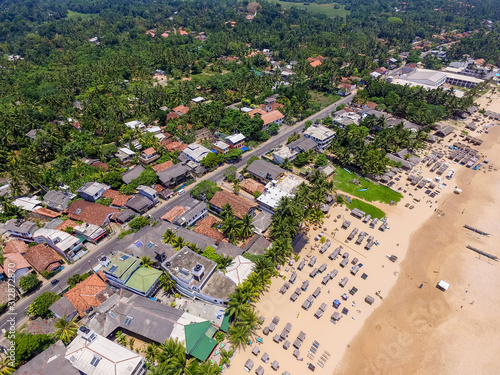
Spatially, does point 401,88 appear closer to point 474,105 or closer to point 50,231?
point 474,105

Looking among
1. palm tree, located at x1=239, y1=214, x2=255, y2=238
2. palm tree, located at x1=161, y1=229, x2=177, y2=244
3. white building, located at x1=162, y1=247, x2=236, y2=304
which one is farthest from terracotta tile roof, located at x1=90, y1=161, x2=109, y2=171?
palm tree, located at x1=239, y1=214, x2=255, y2=238

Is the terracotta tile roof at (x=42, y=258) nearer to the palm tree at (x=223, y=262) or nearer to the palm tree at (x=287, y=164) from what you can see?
the palm tree at (x=223, y=262)

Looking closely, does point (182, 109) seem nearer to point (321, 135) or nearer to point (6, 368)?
point (321, 135)

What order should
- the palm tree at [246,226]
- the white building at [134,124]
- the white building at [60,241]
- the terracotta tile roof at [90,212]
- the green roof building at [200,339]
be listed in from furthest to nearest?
the white building at [134,124] < the terracotta tile roof at [90,212] < the palm tree at [246,226] < the white building at [60,241] < the green roof building at [200,339]

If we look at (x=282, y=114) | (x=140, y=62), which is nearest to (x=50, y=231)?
(x=282, y=114)

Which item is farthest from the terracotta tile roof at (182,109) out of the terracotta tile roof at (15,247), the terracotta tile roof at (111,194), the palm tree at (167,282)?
the palm tree at (167,282)
